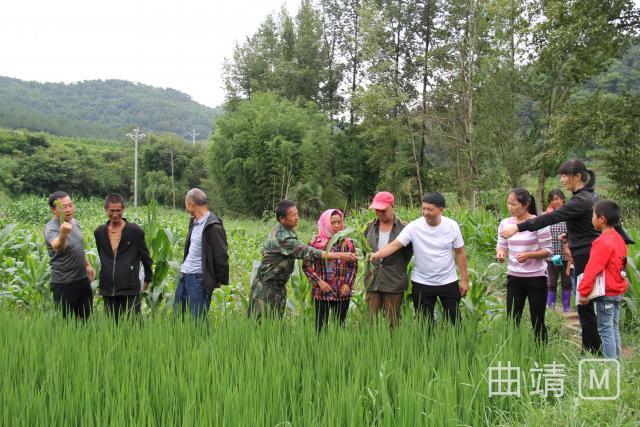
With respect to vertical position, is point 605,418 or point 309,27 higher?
point 309,27

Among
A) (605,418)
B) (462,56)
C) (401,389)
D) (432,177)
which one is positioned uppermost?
(462,56)

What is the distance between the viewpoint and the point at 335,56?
3016 centimetres

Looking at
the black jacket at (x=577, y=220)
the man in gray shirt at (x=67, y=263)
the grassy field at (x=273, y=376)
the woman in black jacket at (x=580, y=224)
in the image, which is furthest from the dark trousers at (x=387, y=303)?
the man in gray shirt at (x=67, y=263)

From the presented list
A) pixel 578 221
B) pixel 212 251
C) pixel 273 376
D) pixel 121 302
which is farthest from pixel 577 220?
pixel 121 302

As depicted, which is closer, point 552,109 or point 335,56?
Result: point 552,109

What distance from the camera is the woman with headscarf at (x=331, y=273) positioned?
394cm

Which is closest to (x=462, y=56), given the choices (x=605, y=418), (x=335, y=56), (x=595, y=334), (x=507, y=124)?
(x=507, y=124)

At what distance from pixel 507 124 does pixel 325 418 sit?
55.0 ft

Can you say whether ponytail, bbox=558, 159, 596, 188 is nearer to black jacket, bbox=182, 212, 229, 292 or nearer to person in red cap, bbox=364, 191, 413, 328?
person in red cap, bbox=364, 191, 413, 328

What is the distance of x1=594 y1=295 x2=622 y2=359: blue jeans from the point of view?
11.4 ft

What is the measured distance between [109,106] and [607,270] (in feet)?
322

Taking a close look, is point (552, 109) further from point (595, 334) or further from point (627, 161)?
point (595, 334)

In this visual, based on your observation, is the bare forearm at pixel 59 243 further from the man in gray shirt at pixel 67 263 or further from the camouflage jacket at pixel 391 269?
the camouflage jacket at pixel 391 269

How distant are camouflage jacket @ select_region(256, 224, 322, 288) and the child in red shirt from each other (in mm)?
1890
